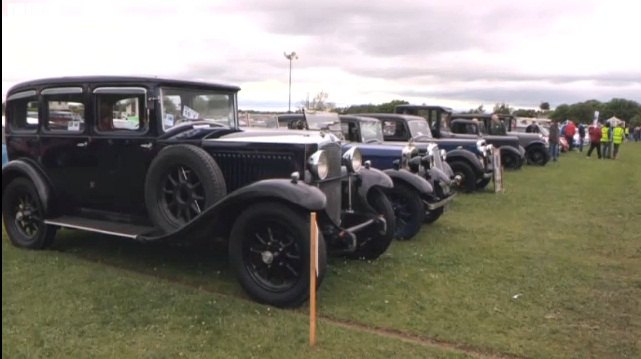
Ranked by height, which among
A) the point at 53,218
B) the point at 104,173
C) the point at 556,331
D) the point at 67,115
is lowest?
the point at 556,331

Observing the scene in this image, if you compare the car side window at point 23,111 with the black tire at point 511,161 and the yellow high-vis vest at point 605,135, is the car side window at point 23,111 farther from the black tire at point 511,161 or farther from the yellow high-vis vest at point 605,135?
the yellow high-vis vest at point 605,135

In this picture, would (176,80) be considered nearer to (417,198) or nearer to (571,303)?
(417,198)

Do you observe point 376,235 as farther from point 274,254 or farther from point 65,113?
point 65,113

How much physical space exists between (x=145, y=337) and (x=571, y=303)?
365cm

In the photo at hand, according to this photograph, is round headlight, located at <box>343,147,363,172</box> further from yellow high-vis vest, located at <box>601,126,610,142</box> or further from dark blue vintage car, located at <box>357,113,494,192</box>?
yellow high-vis vest, located at <box>601,126,610,142</box>

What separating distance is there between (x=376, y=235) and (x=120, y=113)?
2.99 meters

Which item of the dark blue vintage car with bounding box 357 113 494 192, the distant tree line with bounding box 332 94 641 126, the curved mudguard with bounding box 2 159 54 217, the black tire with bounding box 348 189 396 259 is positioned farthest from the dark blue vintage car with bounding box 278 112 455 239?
the distant tree line with bounding box 332 94 641 126

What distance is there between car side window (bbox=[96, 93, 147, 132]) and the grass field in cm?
146

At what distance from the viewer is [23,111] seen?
6773 mm

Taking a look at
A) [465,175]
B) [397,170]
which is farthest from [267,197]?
[465,175]

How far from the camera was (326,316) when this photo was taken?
4660 millimetres

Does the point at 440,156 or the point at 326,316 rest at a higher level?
the point at 440,156

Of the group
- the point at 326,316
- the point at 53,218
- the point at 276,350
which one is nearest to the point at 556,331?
the point at 326,316

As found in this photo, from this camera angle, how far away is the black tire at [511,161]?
18.8 metres
